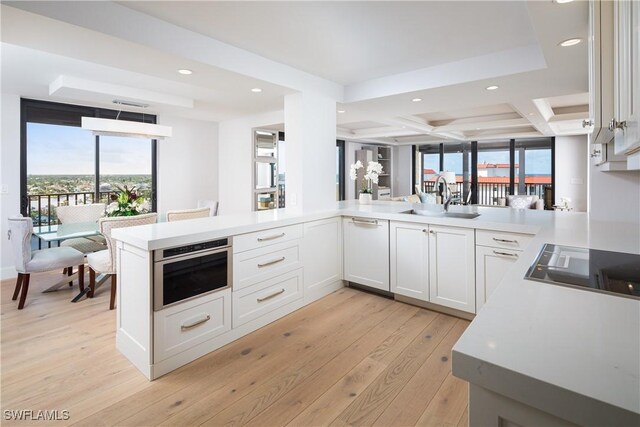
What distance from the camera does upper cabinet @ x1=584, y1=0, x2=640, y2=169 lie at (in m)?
0.87

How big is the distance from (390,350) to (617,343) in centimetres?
188

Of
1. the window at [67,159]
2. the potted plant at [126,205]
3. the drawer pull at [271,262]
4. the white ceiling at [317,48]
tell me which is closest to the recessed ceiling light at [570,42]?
the white ceiling at [317,48]

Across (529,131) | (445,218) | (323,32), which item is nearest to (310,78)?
(323,32)

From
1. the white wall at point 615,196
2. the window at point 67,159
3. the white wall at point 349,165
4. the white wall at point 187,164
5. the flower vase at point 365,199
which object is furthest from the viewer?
the white wall at point 349,165

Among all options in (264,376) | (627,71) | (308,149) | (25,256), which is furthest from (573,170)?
(25,256)

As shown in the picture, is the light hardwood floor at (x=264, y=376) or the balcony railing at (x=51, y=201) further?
the balcony railing at (x=51, y=201)

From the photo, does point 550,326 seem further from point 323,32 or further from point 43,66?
point 43,66

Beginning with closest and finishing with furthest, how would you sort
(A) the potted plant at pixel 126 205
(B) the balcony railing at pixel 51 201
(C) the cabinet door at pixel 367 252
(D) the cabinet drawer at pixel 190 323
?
(D) the cabinet drawer at pixel 190 323
(C) the cabinet door at pixel 367 252
(A) the potted plant at pixel 126 205
(B) the balcony railing at pixel 51 201

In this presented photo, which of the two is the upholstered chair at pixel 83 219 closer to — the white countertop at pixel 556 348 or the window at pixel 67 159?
the window at pixel 67 159

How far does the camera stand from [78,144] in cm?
493

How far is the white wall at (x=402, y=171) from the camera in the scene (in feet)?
33.4

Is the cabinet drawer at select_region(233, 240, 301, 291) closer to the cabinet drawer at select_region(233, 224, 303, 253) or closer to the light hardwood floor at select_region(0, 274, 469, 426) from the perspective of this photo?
the cabinet drawer at select_region(233, 224, 303, 253)

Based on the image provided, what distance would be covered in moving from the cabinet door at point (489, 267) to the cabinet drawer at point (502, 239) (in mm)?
37

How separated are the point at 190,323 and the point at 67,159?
4.11 m
